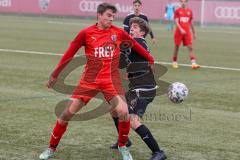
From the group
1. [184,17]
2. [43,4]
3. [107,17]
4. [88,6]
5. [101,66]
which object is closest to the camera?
[107,17]

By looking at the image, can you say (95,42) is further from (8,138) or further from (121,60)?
(8,138)

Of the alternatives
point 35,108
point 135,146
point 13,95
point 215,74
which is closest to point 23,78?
point 13,95

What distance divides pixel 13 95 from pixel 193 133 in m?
4.14

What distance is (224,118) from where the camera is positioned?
1012 centimetres

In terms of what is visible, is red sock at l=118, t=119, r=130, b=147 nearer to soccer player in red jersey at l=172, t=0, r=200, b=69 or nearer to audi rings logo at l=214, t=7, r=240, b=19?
soccer player in red jersey at l=172, t=0, r=200, b=69

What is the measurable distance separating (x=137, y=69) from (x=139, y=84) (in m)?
0.22

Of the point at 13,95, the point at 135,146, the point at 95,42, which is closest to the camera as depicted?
the point at 95,42

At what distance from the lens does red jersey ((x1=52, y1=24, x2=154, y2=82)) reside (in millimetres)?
7133

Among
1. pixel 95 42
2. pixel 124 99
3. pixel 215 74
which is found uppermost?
pixel 95 42

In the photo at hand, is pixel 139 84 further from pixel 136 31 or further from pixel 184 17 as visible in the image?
pixel 184 17

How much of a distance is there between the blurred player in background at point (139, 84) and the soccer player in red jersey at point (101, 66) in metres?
0.14

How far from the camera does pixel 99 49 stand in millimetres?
7148

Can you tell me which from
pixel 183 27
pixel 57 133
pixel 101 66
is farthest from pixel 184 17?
pixel 57 133

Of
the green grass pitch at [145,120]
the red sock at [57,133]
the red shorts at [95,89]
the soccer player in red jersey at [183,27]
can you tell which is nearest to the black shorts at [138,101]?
the red shorts at [95,89]
